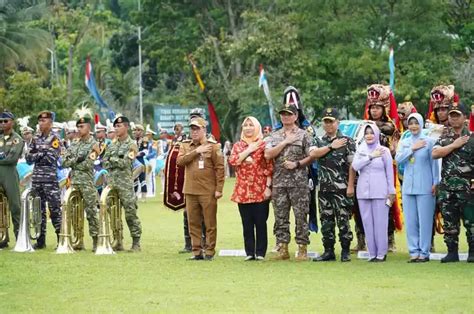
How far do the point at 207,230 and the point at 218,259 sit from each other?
0.42 metres

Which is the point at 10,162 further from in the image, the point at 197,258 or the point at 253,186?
the point at 253,186

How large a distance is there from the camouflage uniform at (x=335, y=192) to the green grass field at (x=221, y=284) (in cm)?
46

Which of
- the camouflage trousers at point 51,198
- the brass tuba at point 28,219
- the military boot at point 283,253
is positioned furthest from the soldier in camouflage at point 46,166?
the military boot at point 283,253

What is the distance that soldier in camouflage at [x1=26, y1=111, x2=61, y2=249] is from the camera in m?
19.0

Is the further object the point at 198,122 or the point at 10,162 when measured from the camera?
the point at 10,162

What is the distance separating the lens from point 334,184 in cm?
1662

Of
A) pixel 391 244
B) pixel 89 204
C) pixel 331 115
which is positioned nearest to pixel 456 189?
pixel 331 115

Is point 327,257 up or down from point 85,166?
down

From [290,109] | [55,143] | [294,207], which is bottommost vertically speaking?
[294,207]

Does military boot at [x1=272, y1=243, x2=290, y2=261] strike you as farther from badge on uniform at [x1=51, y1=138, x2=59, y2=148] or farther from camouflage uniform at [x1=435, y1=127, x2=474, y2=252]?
badge on uniform at [x1=51, y1=138, x2=59, y2=148]

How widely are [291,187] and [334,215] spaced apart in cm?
67

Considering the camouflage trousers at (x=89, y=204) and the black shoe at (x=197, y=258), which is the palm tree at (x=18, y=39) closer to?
the camouflage trousers at (x=89, y=204)

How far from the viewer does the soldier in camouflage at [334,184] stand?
1661 centimetres

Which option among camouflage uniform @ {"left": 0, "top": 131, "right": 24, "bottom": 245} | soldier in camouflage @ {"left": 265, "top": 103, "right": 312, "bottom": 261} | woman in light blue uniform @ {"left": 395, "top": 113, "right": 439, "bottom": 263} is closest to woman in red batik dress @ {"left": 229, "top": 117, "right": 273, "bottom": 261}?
soldier in camouflage @ {"left": 265, "top": 103, "right": 312, "bottom": 261}
